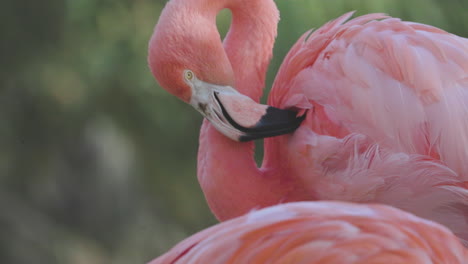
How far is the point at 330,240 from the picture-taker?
3.22 feet

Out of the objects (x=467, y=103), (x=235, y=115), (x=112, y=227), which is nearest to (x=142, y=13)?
(x=112, y=227)

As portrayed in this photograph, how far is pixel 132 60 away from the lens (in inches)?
124

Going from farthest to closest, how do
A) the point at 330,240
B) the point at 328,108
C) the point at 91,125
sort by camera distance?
the point at 91,125 → the point at 328,108 → the point at 330,240

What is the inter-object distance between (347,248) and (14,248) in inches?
96.6

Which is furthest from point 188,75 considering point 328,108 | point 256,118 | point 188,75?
point 328,108

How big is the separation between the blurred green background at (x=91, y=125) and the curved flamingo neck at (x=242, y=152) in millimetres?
1095

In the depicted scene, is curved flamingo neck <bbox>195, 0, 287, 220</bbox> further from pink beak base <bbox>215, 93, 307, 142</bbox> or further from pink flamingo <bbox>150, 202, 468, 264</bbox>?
pink flamingo <bbox>150, 202, 468, 264</bbox>

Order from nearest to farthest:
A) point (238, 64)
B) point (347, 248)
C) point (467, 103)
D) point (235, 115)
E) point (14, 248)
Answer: point (347, 248) → point (467, 103) → point (235, 115) → point (238, 64) → point (14, 248)

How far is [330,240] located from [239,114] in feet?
2.80

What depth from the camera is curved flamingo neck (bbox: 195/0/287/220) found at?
1.88 metres

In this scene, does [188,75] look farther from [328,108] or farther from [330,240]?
[330,240]

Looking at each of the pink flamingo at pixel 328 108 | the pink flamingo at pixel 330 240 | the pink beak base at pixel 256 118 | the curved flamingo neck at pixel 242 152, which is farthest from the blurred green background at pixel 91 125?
the pink flamingo at pixel 330 240

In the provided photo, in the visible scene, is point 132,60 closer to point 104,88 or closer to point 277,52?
point 104,88


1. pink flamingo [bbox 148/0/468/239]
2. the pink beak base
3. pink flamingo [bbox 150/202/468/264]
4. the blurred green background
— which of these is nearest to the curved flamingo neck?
pink flamingo [bbox 148/0/468/239]
